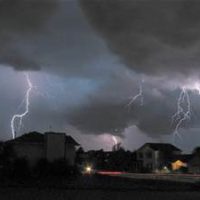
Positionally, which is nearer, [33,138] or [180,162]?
[33,138]

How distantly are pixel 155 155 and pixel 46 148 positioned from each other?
63413 millimetres

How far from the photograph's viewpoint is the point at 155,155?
119m

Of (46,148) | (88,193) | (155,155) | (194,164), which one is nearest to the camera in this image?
(88,193)

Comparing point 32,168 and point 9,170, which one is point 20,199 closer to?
point 9,170

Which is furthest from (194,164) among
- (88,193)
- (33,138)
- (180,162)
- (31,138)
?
(88,193)

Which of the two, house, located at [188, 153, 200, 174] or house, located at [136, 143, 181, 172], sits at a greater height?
house, located at [136, 143, 181, 172]

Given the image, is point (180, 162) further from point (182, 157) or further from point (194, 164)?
point (182, 157)

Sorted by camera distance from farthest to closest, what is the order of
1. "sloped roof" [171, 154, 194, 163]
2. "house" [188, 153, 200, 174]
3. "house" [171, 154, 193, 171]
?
"sloped roof" [171, 154, 194, 163] → "house" [171, 154, 193, 171] → "house" [188, 153, 200, 174]

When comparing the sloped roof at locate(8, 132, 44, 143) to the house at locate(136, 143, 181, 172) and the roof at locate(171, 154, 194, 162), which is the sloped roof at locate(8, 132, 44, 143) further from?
the roof at locate(171, 154, 194, 162)

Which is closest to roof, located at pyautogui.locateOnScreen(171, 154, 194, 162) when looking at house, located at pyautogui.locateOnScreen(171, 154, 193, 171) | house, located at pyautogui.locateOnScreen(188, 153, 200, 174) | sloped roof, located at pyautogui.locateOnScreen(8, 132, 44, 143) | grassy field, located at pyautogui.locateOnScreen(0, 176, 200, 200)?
house, located at pyautogui.locateOnScreen(171, 154, 193, 171)

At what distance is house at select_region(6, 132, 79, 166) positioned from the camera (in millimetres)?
58875

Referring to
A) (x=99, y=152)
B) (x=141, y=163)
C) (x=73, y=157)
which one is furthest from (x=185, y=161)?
(x=73, y=157)

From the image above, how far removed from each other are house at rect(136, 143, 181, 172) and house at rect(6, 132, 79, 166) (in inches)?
2171

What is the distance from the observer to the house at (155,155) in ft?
383
